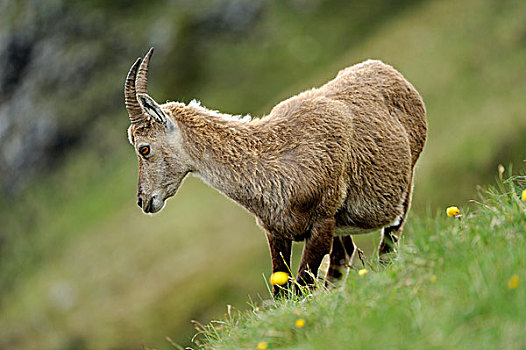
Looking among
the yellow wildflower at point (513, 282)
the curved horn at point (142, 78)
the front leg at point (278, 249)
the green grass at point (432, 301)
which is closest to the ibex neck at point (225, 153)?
the front leg at point (278, 249)

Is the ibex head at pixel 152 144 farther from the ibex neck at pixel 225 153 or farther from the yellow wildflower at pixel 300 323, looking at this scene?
the yellow wildflower at pixel 300 323

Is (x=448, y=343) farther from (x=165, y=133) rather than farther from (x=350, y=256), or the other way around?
(x=350, y=256)

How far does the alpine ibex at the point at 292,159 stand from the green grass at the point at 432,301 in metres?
2.59

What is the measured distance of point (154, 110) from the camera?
993cm

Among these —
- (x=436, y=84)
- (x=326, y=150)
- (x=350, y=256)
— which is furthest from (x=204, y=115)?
(x=436, y=84)

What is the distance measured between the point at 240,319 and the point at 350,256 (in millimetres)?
4962

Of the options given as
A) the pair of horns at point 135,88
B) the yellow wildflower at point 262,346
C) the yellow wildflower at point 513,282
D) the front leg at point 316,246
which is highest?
the pair of horns at point 135,88

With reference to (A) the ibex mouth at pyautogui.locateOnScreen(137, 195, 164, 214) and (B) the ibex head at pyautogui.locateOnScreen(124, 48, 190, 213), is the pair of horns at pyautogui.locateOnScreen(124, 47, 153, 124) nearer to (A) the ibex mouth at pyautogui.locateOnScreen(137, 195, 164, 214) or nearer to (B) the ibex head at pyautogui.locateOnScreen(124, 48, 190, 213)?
(B) the ibex head at pyautogui.locateOnScreen(124, 48, 190, 213)

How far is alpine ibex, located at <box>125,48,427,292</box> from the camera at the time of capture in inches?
383

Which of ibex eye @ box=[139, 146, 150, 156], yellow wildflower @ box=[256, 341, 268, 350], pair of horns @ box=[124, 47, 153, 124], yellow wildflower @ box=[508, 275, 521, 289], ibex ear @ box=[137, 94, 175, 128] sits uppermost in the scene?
pair of horns @ box=[124, 47, 153, 124]

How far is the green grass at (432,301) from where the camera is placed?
193 inches

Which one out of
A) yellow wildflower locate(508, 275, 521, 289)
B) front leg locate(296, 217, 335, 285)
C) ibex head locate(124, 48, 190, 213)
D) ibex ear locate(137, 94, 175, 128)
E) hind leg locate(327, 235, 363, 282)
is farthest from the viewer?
hind leg locate(327, 235, 363, 282)

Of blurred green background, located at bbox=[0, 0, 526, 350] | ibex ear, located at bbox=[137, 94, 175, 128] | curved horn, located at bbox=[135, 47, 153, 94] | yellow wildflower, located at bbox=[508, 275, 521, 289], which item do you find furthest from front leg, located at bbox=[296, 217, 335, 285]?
blurred green background, located at bbox=[0, 0, 526, 350]

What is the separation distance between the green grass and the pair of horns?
14.0 feet
